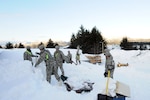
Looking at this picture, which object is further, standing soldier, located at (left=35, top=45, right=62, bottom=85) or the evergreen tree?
the evergreen tree

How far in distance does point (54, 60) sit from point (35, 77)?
216cm

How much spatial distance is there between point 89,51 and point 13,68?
45031 millimetres

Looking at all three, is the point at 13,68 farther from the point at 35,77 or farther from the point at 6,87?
the point at 6,87

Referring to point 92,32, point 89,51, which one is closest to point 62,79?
point 89,51

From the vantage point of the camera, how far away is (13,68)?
41.8 feet

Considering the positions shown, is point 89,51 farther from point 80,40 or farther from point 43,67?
point 43,67

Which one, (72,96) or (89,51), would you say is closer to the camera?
(72,96)

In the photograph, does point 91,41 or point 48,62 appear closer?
point 48,62

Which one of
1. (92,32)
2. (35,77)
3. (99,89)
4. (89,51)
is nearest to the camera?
(99,89)

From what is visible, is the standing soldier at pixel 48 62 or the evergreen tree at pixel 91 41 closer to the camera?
the standing soldier at pixel 48 62

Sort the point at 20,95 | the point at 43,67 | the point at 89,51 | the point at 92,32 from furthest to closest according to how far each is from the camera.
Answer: the point at 92,32, the point at 89,51, the point at 43,67, the point at 20,95

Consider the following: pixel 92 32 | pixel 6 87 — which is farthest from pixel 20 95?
pixel 92 32

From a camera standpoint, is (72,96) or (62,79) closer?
(72,96)

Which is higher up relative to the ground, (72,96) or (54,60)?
(54,60)
